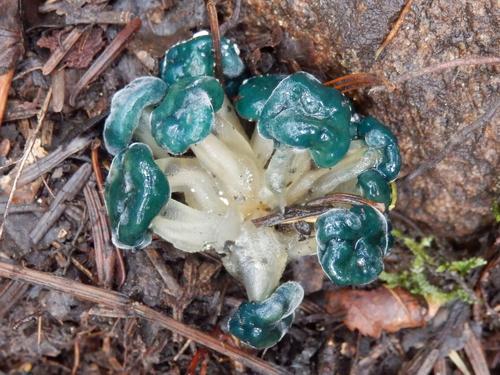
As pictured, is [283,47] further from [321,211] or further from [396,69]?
[321,211]

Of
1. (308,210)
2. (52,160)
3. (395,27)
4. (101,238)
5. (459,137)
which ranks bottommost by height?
(101,238)

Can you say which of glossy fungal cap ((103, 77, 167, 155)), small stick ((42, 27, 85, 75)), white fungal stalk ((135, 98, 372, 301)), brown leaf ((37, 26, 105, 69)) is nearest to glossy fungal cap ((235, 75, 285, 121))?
white fungal stalk ((135, 98, 372, 301))

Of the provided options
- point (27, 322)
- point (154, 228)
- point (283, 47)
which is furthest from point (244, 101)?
point (27, 322)

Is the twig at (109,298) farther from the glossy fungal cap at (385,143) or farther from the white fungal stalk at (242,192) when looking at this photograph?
the glossy fungal cap at (385,143)

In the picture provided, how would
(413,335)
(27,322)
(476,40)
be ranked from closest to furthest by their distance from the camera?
1. (476,40)
2. (27,322)
3. (413,335)

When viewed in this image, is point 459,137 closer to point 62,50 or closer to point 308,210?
point 308,210

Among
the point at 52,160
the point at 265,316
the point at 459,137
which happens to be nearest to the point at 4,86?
the point at 52,160
